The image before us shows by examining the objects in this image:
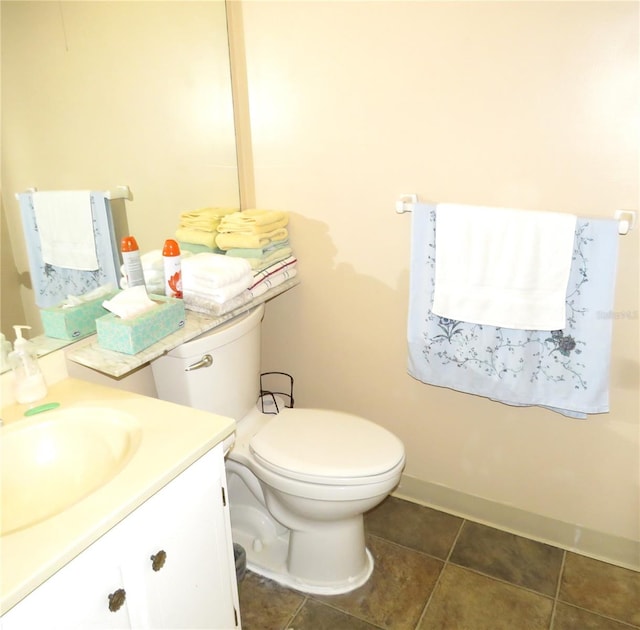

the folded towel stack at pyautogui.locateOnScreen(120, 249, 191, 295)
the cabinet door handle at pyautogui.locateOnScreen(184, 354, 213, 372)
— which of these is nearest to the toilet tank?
the cabinet door handle at pyautogui.locateOnScreen(184, 354, 213, 372)

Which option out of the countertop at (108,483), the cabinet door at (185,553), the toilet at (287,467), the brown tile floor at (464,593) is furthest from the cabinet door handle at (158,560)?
the brown tile floor at (464,593)

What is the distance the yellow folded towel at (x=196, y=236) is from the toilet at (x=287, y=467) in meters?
0.29

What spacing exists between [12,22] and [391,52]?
1.00m

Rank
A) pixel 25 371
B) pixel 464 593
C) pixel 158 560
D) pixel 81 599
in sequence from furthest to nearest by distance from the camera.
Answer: pixel 464 593, pixel 25 371, pixel 158 560, pixel 81 599

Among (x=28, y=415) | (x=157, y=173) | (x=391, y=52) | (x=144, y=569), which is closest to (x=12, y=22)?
(x=157, y=173)

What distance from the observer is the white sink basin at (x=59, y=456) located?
3.52 ft

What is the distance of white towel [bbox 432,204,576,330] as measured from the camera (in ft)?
4.91

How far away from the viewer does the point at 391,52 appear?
162 centimetres

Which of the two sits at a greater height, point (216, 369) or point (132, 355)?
point (132, 355)

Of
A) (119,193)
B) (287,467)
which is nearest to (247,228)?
(119,193)

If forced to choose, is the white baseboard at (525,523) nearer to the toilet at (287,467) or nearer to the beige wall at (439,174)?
the beige wall at (439,174)

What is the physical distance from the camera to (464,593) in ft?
5.65

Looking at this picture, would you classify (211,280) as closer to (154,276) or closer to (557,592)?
(154,276)

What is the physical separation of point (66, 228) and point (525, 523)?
69.7 inches
